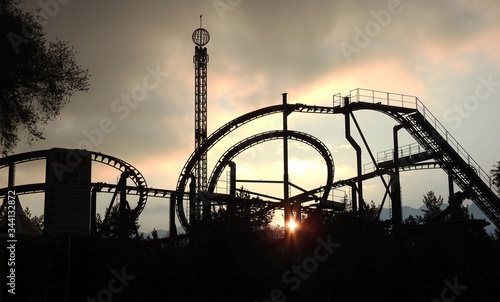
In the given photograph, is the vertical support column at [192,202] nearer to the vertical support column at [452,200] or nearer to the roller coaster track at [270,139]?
the roller coaster track at [270,139]

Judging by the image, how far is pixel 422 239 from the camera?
41.4 metres

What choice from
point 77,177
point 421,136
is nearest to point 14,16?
point 77,177

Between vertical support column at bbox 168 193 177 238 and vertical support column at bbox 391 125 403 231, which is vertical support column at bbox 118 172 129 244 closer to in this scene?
vertical support column at bbox 168 193 177 238

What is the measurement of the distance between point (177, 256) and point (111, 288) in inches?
Result: 118

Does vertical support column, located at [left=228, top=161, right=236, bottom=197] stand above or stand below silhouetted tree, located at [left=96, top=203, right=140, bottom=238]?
above

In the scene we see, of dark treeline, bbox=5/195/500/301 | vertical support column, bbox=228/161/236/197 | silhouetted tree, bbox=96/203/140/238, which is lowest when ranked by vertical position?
dark treeline, bbox=5/195/500/301

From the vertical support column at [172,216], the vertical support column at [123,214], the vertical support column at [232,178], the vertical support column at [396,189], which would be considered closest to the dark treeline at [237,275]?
the vertical support column at [123,214]

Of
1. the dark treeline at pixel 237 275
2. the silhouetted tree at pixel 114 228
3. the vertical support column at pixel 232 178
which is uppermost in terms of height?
the vertical support column at pixel 232 178

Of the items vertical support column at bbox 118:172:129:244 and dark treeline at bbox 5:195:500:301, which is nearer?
dark treeline at bbox 5:195:500:301

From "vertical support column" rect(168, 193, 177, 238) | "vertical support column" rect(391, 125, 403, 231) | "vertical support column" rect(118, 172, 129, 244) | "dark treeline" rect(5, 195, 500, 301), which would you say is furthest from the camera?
"vertical support column" rect(391, 125, 403, 231)

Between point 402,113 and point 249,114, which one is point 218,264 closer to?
point 249,114

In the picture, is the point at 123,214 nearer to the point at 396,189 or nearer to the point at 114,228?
the point at 396,189

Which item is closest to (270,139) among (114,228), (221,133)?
(221,133)

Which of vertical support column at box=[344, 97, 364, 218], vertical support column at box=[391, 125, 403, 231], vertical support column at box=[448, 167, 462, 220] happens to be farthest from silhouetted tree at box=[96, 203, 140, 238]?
vertical support column at box=[448, 167, 462, 220]
